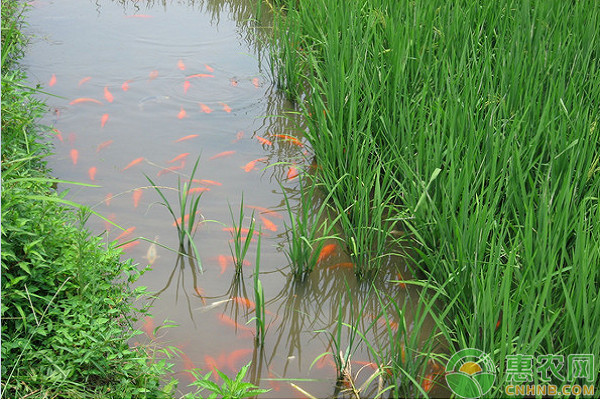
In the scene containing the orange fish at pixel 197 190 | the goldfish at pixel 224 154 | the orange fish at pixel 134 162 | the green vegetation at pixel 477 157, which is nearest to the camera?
the green vegetation at pixel 477 157

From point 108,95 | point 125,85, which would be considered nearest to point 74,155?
point 108,95

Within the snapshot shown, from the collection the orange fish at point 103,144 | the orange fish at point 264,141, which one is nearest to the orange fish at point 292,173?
the orange fish at point 264,141

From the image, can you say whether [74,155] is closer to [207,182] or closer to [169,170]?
[169,170]

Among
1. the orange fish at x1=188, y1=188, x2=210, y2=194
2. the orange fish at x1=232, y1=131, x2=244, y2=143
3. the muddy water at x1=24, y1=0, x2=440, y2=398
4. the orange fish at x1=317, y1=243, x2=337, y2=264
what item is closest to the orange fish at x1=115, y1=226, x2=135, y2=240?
the muddy water at x1=24, y1=0, x2=440, y2=398

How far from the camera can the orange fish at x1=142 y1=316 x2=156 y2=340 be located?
7.18ft

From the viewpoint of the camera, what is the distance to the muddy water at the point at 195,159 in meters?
2.22

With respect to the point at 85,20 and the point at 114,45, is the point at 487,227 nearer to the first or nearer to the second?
the point at 114,45

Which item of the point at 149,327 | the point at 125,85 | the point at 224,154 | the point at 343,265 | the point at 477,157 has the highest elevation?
the point at 477,157

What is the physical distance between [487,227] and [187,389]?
3.48 feet

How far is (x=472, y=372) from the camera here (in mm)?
1798

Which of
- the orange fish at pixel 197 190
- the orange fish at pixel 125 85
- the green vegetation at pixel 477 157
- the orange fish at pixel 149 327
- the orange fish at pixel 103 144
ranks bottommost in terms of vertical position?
the orange fish at pixel 149 327

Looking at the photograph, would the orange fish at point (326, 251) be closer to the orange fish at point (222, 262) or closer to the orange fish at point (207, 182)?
the orange fish at point (222, 262)

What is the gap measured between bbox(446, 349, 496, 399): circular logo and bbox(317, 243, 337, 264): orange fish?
796 millimetres

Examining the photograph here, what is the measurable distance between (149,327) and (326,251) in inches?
30.2
